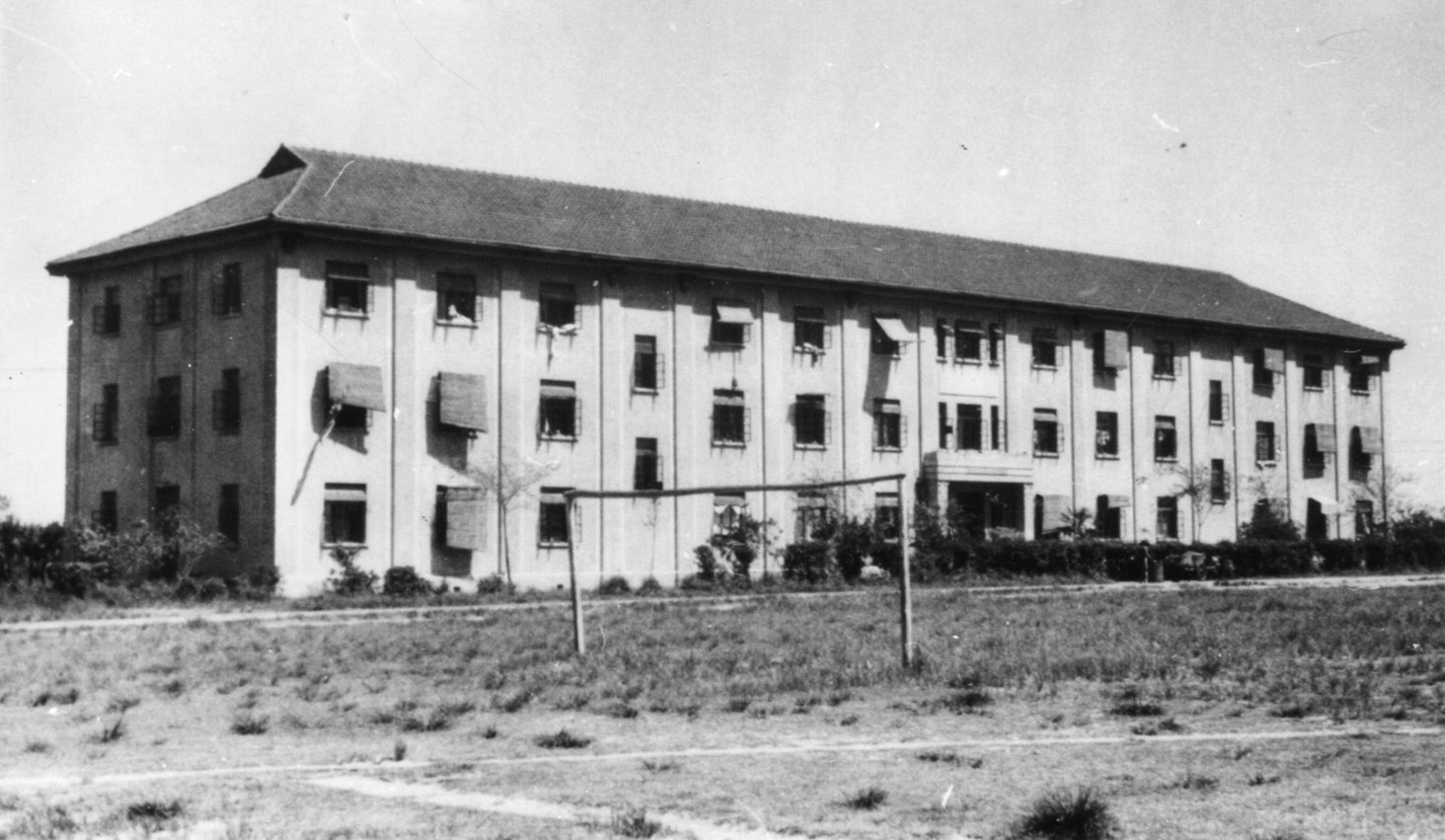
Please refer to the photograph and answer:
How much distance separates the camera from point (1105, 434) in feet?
176

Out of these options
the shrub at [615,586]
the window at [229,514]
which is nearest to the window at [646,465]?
the shrub at [615,586]

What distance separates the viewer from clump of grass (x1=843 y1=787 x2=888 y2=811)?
8688mm

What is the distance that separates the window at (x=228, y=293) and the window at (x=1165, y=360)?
30.1 m

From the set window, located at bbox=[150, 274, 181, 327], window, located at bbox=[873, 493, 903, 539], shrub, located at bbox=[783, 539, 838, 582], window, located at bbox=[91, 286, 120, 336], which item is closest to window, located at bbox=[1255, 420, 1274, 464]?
window, located at bbox=[873, 493, 903, 539]

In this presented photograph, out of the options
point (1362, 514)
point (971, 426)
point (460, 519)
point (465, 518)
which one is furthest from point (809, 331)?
point (1362, 514)

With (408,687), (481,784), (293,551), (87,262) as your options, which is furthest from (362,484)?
(481,784)

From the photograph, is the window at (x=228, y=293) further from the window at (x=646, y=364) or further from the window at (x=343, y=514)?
the window at (x=646, y=364)

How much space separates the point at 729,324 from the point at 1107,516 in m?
15.6

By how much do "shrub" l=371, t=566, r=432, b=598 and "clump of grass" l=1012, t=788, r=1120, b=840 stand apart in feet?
103

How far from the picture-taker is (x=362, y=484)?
39344 millimetres

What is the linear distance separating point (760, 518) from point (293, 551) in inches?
515

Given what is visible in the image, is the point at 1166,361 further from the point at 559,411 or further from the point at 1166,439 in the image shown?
the point at 559,411

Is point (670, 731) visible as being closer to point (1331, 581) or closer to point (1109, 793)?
point (1109, 793)

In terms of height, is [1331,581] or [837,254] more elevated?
[837,254]
